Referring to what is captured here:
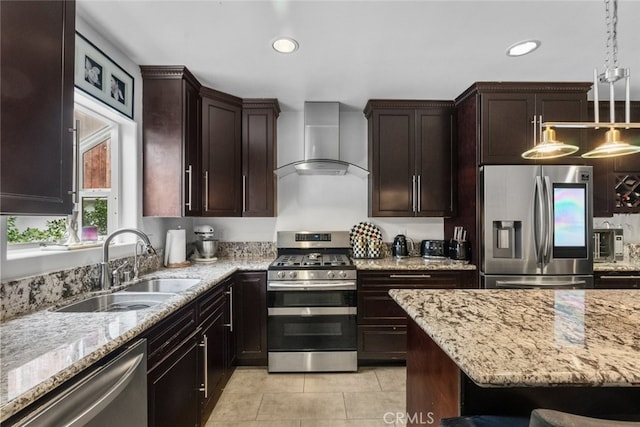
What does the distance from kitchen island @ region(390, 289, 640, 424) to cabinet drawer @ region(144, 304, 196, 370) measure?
3.67 ft

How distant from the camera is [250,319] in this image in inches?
102

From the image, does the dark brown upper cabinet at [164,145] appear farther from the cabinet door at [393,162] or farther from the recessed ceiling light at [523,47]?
the recessed ceiling light at [523,47]

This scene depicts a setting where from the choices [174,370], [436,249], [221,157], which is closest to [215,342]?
[174,370]

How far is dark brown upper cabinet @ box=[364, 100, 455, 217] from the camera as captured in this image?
117 inches

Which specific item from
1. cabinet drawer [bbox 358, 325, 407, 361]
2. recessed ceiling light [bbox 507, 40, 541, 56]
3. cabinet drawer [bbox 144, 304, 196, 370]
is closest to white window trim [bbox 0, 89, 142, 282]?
cabinet drawer [bbox 144, 304, 196, 370]

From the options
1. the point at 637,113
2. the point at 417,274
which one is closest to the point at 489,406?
the point at 417,274

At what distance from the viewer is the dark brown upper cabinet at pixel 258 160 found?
2.95 m

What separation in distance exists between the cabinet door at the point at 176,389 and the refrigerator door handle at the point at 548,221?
2699mm

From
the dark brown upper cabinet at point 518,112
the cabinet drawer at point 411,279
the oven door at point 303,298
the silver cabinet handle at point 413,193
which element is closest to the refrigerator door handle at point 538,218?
the dark brown upper cabinet at point 518,112

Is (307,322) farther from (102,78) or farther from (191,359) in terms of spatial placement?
(102,78)

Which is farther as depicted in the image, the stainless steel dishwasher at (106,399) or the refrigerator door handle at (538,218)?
the refrigerator door handle at (538,218)

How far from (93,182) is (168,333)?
1.36m

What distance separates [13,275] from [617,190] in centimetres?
469

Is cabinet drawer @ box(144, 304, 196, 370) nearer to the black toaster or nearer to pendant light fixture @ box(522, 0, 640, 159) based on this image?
pendant light fixture @ box(522, 0, 640, 159)
